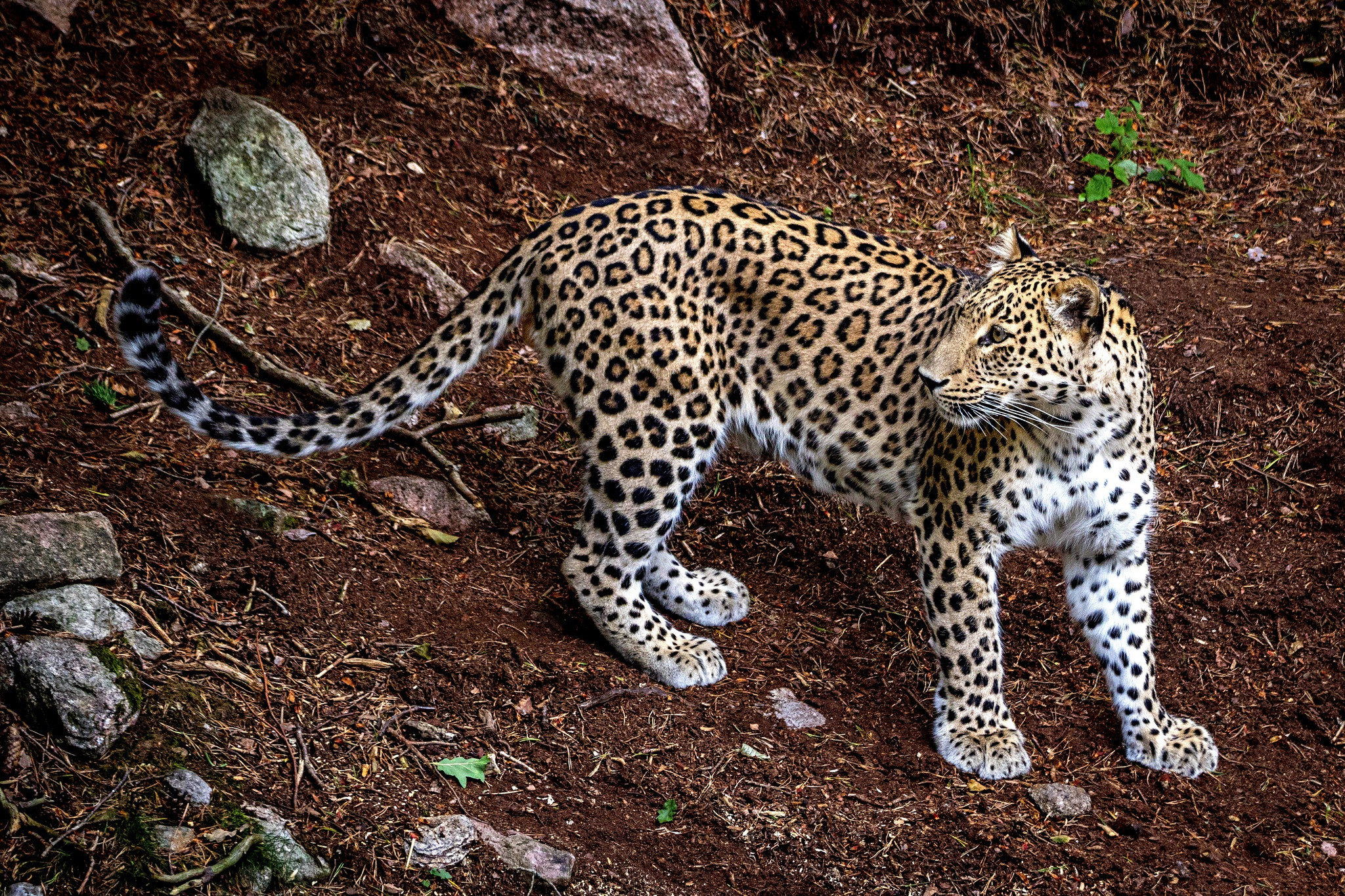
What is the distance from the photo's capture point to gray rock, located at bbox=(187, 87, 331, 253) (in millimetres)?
6895

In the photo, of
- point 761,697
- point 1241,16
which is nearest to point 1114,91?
point 1241,16

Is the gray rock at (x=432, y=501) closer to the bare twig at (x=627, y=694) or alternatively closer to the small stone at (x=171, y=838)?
the bare twig at (x=627, y=694)

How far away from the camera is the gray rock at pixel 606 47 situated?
895cm

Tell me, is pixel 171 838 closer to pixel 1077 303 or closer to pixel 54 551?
pixel 54 551

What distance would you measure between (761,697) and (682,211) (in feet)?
7.55

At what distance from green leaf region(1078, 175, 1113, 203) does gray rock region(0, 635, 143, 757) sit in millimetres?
8041

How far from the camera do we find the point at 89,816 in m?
A: 3.54

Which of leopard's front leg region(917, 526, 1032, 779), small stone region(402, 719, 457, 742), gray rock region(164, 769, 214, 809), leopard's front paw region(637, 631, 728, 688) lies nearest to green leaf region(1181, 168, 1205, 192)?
leopard's front leg region(917, 526, 1032, 779)

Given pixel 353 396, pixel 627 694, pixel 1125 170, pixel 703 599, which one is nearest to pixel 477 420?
pixel 353 396

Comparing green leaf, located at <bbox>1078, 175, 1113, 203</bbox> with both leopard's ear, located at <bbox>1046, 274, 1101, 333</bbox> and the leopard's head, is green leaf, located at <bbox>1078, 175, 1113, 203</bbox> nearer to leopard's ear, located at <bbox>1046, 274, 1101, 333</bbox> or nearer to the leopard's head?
the leopard's head

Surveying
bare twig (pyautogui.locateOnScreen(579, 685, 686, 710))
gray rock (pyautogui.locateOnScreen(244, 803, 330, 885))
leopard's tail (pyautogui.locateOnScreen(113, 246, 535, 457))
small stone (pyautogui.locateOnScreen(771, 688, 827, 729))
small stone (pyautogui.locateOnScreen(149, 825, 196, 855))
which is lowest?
small stone (pyautogui.locateOnScreen(771, 688, 827, 729))

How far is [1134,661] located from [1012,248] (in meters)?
1.94

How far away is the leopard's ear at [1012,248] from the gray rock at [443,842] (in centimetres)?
326

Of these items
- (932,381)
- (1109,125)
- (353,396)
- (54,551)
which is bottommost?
(54,551)
